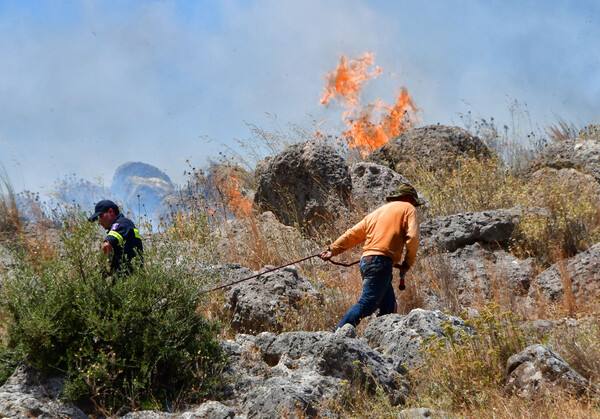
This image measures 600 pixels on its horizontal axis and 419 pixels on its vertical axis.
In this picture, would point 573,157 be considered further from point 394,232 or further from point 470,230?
point 394,232

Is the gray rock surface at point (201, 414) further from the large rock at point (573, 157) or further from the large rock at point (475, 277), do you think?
the large rock at point (573, 157)

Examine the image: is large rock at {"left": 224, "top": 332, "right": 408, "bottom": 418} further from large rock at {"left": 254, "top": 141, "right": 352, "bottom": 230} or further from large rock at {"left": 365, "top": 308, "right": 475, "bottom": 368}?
large rock at {"left": 254, "top": 141, "right": 352, "bottom": 230}

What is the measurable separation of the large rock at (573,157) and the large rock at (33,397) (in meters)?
10.4

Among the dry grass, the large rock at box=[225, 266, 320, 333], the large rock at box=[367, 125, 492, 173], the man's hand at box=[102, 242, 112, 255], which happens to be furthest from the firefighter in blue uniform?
the large rock at box=[367, 125, 492, 173]

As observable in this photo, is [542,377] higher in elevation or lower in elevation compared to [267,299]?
lower

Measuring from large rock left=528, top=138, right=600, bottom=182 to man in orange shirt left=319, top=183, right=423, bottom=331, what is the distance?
667cm

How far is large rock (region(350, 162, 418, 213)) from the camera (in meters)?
11.2

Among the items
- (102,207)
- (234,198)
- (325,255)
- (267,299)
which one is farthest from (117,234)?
(234,198)

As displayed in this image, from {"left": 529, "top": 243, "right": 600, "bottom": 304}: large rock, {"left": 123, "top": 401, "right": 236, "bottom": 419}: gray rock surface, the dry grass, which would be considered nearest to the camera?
{"left": 123, "top": 401, "right": 236, "bottom": 419}: gray rock surface

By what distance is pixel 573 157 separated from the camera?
12477 millimetres

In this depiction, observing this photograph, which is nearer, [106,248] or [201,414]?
[201,414]

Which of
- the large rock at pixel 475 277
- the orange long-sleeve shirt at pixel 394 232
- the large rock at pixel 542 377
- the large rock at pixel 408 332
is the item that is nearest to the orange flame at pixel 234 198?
the large rock at pixel 475 277

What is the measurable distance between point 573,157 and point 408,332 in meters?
8.31

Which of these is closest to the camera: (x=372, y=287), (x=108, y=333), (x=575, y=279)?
(x=108, y=333)
